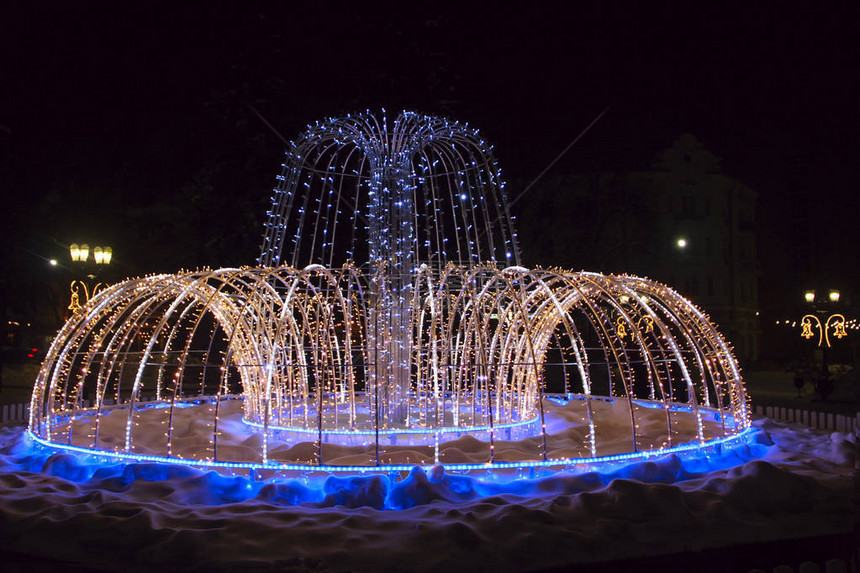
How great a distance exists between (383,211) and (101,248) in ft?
31.2

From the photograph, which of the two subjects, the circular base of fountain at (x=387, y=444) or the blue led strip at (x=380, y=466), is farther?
the circular base of fountain at (x=387, y=444)

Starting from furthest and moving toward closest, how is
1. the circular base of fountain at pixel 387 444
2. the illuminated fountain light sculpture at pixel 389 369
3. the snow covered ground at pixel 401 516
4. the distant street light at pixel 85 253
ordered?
the distant street light at pixel 85 253 < the illuminated fountain light sculpture at pixel 389 369 < the circular base of fountain at pixel 387 444 < the snow covered ground at pixel 401 516

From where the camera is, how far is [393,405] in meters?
10.8

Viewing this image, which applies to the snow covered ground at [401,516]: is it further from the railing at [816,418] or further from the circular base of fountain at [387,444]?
the railing at [816,418]

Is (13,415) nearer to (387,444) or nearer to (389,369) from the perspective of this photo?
(389,369)

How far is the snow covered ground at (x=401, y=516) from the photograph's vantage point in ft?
18.4

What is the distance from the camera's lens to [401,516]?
6.55m

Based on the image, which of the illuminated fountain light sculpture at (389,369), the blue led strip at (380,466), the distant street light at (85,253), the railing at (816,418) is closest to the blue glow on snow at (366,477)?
the blue led strip at (380,466)

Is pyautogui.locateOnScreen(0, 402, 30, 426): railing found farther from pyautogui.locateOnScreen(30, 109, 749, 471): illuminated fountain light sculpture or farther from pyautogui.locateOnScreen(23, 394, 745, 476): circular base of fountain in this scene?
pyautogui.locateOnScreen(23, 394, 745, 476): circular base of fountain

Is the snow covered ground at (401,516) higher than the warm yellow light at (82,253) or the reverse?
the reverse

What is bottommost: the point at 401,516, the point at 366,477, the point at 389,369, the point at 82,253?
the point at 401,516

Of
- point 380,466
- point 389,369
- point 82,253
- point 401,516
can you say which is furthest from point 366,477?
point 82,253

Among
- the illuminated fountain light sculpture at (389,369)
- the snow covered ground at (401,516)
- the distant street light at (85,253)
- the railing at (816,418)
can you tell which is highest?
the distant street light at (85,253)

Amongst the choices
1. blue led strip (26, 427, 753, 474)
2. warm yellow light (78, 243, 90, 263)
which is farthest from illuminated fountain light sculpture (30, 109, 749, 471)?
Answer: warm yellow light (78, 243, 90, 263)
